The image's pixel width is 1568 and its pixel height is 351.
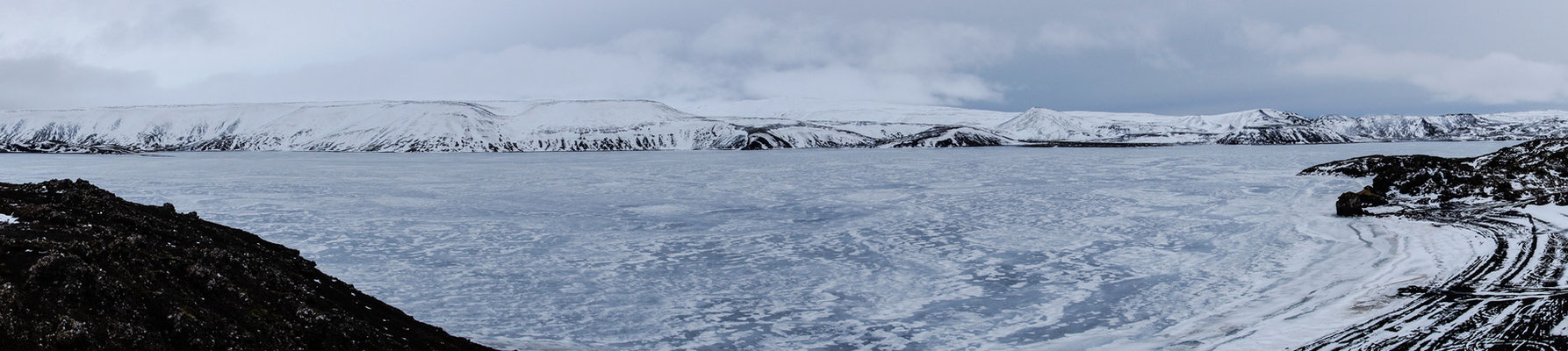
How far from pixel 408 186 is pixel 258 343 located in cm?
3397

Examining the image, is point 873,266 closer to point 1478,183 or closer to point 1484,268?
point 1484,268

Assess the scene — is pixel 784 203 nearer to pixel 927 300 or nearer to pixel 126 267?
pixel 927 300

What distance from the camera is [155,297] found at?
661 centimetres

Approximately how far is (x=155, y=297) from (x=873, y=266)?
10.1 meters

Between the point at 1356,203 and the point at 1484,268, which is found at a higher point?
the point at 1356,203

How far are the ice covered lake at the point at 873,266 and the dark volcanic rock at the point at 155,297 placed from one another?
1501 millimetres

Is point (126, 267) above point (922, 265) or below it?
above

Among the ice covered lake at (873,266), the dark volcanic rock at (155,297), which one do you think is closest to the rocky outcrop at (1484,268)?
the ice covered lake at (873,266)

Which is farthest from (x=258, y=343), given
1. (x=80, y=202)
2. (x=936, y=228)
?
(x=936, y=228)

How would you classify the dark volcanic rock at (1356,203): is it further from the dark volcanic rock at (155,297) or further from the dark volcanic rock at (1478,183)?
the dark volcanic rock at (155,297)

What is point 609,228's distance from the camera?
67.2ft

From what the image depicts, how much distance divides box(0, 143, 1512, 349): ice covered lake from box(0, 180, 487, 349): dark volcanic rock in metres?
1.50

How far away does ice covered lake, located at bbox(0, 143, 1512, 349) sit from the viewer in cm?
998


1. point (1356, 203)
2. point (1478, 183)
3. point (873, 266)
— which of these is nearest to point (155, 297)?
point (873, 266)
